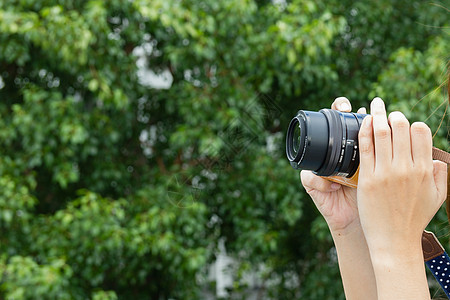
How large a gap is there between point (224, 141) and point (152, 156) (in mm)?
517

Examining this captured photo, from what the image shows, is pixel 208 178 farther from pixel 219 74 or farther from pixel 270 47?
pixel 270 47

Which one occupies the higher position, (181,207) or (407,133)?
(407,133)

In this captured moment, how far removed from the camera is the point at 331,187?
940 millimetres

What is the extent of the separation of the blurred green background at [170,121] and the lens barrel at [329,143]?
1.53m

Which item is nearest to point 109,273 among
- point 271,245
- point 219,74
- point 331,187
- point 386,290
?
point 271,245

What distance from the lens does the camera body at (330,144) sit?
32.0 inches

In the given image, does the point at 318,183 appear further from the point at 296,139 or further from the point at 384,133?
the point at 384,133

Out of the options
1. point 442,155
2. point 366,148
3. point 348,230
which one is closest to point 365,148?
point 366,148

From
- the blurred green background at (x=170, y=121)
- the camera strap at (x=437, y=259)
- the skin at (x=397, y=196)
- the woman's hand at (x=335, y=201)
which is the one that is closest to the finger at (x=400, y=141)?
the skin at (x=397, y=196)

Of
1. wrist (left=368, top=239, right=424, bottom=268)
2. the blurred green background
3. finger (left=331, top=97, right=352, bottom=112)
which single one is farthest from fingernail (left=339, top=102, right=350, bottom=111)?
the blurred green background

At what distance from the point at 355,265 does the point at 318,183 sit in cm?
13

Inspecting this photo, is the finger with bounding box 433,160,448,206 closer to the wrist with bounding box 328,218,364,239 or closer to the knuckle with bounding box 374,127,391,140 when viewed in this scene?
the knuckle with bounding box 374,127,391,140

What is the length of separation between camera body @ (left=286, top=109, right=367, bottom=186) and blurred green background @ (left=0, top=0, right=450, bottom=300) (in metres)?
1.53

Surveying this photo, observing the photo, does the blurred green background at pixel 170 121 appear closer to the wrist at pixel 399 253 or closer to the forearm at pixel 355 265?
the forearm at pixel 355 265
